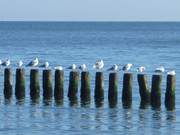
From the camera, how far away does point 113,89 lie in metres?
32.4

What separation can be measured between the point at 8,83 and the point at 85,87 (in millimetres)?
3300

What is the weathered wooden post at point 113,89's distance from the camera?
3195cm

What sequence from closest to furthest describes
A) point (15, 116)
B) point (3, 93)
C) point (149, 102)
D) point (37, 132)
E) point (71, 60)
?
1. point (37, 132)
2. point (15, 116)
3. point (149, 102)
4. point (3, 93)
5. point (71, 60)

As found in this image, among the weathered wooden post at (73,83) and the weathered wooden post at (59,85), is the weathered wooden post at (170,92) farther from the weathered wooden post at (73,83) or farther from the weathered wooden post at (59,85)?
the weathered wooden post at (59,85)

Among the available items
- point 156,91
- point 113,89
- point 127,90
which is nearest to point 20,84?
point 113,89

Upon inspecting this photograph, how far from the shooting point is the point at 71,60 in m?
60.7

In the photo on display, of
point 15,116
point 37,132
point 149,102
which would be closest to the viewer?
point 37,132

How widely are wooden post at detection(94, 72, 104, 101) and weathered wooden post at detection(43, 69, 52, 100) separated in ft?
6.07

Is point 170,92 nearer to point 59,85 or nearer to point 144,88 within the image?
point 144,88

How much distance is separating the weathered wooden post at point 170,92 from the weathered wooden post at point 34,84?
5163 mm

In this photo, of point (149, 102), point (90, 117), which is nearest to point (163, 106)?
point (149, 102)

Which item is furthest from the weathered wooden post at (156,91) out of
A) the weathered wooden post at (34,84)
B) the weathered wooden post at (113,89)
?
the weathered wooden post at (34,84)

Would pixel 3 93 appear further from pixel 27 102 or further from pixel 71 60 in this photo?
pixel 71 60

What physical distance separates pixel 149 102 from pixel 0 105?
18.6 feet
